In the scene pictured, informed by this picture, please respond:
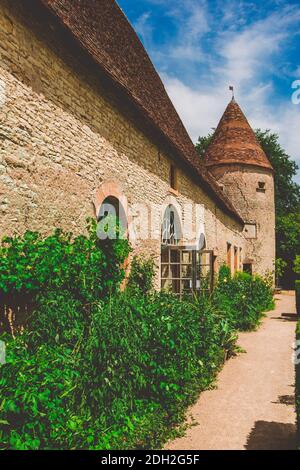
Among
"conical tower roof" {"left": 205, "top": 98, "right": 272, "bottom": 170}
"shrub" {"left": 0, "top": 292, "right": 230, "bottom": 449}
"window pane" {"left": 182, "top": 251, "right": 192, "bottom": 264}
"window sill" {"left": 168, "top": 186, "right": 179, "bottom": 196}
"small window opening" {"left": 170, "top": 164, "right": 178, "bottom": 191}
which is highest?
"conical tower roof" {"left": 205, "top": 98, "right": 272, "bottom": 170}

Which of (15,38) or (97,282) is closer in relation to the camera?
(15,38)

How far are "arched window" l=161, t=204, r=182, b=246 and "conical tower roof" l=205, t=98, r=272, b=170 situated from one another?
10.5 meters

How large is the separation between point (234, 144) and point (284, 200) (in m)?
15.0

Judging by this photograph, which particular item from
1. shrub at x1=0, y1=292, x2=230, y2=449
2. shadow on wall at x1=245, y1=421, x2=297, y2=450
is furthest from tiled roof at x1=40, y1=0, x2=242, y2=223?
shadow on wall at x1=245, y1=421, x2=297, y2=450

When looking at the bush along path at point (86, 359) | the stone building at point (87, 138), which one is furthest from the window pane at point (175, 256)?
the bush along path at point (86, 359)

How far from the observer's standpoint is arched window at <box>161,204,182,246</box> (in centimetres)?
920

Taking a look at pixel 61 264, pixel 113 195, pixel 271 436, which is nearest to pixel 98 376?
pixel 61 264

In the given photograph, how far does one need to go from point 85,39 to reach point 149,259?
12.8ft

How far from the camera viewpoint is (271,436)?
3.97 meters

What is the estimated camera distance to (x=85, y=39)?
5336 millimetres

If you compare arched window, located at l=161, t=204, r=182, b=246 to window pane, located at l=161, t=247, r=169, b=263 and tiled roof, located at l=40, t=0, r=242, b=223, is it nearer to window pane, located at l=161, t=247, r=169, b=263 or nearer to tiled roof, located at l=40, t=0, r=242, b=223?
window pane, located at l=161, t=247, r=169, b=263

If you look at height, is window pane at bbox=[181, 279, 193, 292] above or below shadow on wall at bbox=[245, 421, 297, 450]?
above

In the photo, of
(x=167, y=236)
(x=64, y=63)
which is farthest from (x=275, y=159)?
(x=64, y=63)
